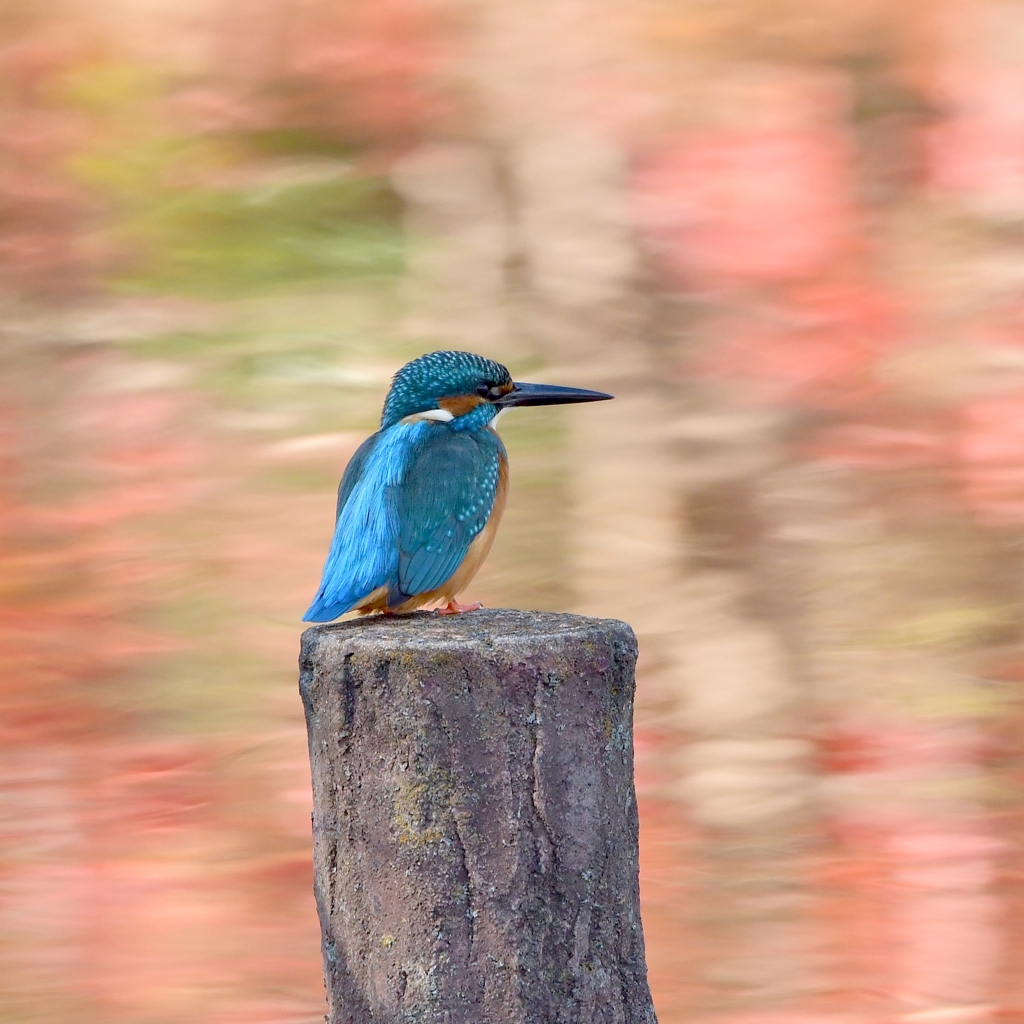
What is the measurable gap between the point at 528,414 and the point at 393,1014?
6.30 feet

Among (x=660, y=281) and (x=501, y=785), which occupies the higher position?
(x=660, y=281)

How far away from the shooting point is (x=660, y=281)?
355 cm

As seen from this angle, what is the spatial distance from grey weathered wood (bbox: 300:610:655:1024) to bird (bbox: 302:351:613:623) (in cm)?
46

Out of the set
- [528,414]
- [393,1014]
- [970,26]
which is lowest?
[393,1014]

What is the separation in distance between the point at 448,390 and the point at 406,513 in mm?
360

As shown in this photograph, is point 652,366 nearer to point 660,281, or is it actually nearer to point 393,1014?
point 660,281

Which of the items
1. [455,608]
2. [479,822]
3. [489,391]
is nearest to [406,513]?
[455,608]

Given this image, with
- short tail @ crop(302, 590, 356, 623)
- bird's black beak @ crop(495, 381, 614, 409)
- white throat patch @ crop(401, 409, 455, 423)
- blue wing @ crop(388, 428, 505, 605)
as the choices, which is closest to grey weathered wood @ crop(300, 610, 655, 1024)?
short tail @ crop(302, 590, 356, 623)

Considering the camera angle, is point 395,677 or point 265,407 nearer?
point 395,677

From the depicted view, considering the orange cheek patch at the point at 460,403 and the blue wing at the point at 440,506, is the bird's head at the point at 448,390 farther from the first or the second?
the blue wing at the point at 440,506

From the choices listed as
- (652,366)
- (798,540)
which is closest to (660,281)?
(652,366)

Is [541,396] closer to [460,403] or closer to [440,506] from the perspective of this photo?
[460,403]

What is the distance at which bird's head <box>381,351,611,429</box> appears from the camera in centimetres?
261

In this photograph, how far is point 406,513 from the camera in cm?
235
